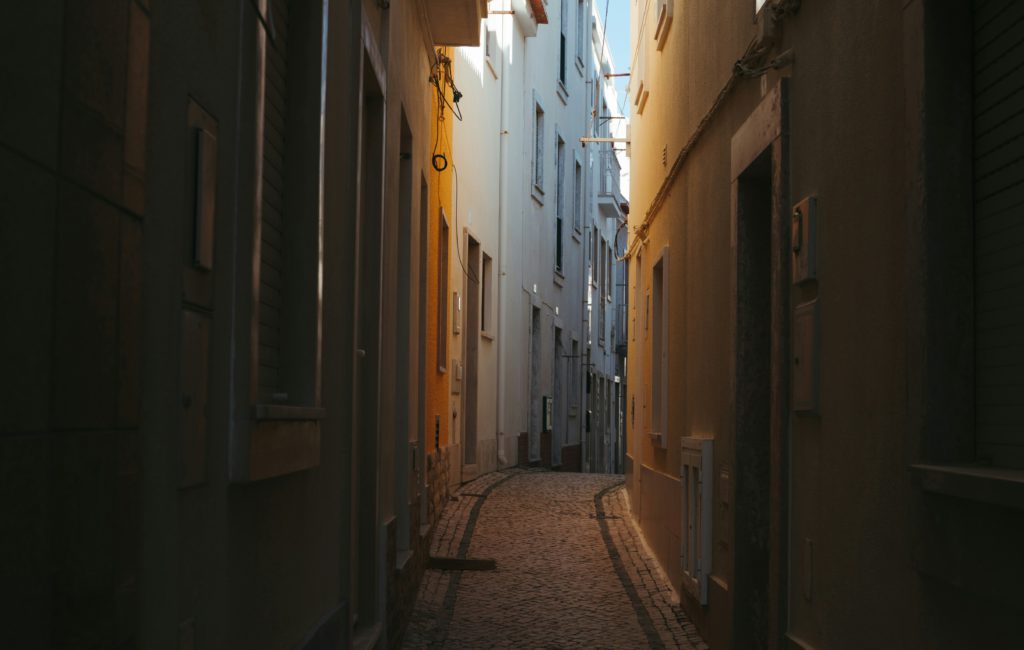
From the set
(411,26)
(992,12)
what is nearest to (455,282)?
(411,26)

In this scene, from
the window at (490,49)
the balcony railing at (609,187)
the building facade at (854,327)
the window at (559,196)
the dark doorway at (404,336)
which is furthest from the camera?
the balcony railing at (609,187)

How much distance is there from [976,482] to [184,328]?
6.04ft

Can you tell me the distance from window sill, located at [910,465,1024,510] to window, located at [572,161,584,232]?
22804mm

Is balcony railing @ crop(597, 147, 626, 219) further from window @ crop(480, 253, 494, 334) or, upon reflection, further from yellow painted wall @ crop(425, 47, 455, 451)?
yellow painted wall @ crop(425, 47, 455, 451)

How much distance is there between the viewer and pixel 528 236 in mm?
20375

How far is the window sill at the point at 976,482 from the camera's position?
288 centimetres

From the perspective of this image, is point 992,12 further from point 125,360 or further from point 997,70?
point 125,360

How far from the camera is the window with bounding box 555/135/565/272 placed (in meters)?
24.0

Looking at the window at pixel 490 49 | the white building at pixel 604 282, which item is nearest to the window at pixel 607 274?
the white building at pixel 604 282

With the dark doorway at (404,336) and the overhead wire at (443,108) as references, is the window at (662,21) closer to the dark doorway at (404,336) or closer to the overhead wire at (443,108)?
the overhead wire at (443,108)

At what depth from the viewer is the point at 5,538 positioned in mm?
1664

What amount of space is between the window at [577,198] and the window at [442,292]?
1337cm

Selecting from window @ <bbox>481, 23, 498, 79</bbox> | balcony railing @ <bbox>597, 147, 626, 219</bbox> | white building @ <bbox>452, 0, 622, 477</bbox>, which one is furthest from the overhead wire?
balcony railing @ <bbox>597, 147, 626, 219</bbox>

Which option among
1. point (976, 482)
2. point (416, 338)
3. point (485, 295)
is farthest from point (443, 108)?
point (976, 482)
